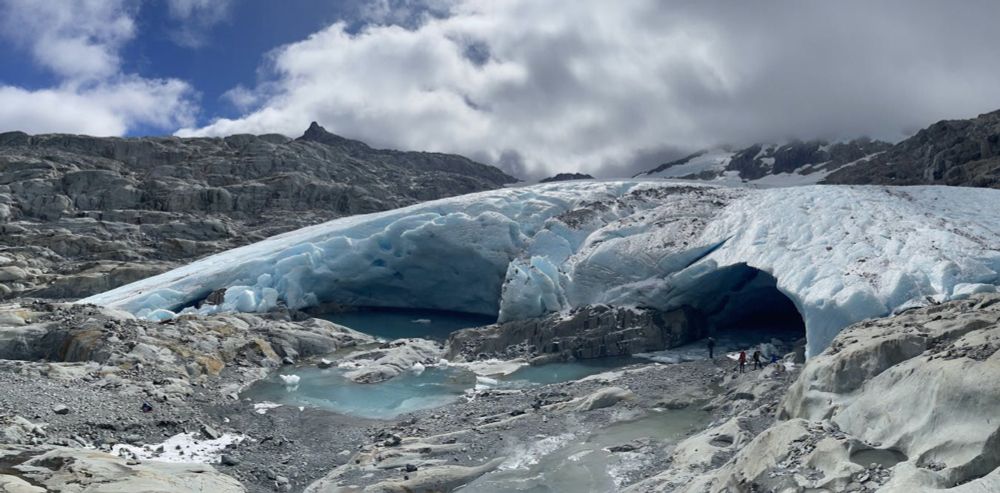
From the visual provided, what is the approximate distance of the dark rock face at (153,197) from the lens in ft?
211

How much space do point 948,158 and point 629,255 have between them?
189ft

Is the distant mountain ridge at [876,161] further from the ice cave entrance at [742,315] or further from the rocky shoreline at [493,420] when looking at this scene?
the rocky shoreline at [493,420]

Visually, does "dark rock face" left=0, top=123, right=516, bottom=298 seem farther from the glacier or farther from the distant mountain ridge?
the distant mountain ridge

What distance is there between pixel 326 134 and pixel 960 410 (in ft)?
507

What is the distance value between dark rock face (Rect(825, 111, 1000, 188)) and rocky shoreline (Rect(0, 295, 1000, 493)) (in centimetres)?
5211

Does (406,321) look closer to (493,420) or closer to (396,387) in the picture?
(396,387)

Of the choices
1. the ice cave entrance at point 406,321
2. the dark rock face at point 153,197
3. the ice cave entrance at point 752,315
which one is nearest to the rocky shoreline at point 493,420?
the ice cave entrance at point 752,315

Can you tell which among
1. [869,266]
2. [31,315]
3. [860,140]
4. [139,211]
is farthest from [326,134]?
[869,266]

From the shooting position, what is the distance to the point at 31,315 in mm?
24500

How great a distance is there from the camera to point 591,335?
28.0 m

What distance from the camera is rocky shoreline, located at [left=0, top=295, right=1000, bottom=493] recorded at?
9.40 m

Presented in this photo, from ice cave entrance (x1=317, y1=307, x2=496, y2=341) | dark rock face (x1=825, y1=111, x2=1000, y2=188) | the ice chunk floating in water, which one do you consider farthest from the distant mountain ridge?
the ice chunk floating in water

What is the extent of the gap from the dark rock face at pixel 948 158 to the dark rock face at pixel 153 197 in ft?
212

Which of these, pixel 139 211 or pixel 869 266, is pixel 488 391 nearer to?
pixel 869 266
